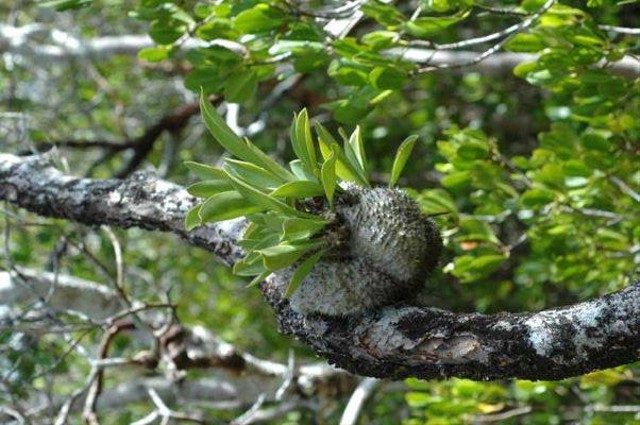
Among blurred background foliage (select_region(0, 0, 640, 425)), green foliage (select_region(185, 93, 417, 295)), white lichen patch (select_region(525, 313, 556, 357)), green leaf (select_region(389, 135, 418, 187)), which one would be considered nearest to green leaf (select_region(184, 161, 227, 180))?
green foliage (select_region(185, 93, 417, 295))

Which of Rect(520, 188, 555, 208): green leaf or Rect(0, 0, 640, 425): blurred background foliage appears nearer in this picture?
Rect(0, 0, 640, 425): blurred background foliage

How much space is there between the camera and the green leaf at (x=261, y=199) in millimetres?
1447

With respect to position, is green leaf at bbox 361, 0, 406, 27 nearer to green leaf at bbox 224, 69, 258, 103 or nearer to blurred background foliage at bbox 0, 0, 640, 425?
blurred background foliage at bbox 0, 0, 640, 425

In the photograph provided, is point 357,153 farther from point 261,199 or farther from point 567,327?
point 567,327

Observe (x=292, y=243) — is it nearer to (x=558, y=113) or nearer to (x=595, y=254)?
(x=595, y=254)

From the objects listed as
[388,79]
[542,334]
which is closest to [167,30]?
[388,79]

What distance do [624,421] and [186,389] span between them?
1.72m

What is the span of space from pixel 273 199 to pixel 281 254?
85 mm

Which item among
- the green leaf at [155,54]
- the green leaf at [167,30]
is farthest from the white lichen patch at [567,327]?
the green leaf at [155,54]

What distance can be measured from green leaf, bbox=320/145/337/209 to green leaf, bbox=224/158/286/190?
93mm

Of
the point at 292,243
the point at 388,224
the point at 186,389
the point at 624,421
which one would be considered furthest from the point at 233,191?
the point at 186,389

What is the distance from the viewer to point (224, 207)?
5.08ft

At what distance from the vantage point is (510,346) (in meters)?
1.37

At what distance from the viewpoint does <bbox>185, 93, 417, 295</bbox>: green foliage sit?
148 cm
